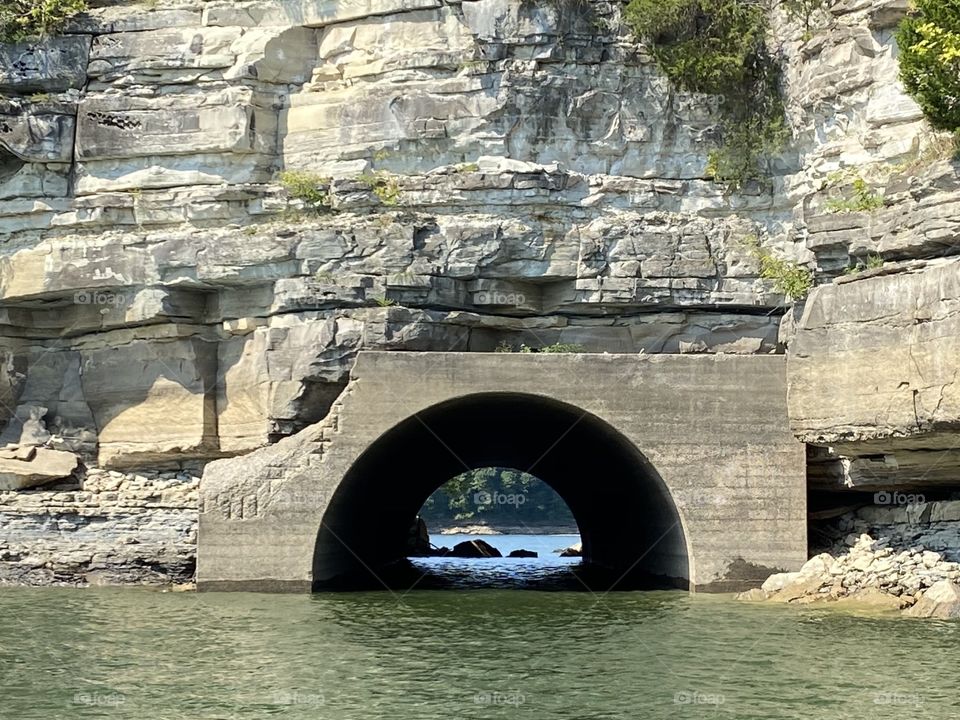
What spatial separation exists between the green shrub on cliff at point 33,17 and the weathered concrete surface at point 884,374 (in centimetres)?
1586

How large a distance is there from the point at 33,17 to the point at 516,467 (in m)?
15.0

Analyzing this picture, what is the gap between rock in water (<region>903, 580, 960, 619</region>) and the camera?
19.9m

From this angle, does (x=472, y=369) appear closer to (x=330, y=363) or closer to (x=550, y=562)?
(x=330, y=363)

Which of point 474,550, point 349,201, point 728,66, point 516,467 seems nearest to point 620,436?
point 349,201

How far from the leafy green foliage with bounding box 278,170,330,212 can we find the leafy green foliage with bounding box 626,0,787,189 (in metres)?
6.78

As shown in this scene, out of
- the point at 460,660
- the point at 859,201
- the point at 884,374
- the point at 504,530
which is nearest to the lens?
the point at 460,660

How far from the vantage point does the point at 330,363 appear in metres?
25.1

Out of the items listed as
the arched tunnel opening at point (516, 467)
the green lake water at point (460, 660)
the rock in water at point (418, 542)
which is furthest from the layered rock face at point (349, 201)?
the rock in water at point (418, 542)

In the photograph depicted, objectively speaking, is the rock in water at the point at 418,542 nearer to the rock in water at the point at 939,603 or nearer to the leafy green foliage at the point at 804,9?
the leafy green foliage at the point at 804,9

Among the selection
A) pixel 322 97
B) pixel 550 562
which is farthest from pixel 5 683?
pixel 550 562

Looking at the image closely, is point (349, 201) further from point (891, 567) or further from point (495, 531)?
point (495, 531)

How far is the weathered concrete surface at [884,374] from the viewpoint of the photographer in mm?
19438

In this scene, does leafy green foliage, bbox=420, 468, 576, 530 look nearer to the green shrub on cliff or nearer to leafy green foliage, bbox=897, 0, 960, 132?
the green shrub on cliff

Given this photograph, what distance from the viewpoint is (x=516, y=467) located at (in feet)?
110
